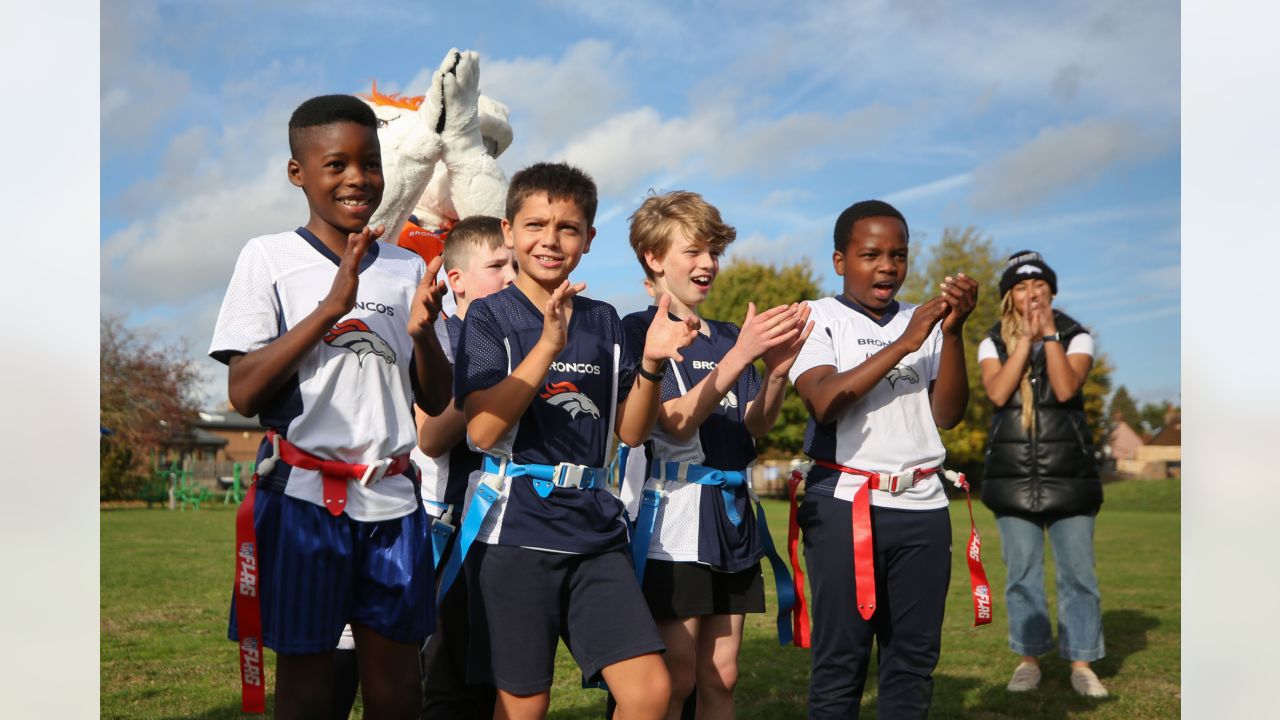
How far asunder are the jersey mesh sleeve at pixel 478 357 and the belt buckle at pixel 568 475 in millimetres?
313

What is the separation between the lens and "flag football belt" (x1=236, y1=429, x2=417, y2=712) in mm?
2844

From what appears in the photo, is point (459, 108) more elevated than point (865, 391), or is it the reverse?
point (459, 108)

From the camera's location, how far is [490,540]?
122 inches

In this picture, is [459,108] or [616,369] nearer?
[616,369]

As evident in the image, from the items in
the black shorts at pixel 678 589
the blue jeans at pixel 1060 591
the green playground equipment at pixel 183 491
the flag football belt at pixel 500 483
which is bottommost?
the green playground equipment at pixel 183 491

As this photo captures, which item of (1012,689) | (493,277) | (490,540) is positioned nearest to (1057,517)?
(1012,689)

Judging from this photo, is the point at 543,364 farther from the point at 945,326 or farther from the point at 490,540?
the point at 945,326

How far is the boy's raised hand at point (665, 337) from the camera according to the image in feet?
10.2

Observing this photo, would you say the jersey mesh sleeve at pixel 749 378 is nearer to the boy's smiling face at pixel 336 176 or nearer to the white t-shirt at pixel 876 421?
the white t-shirt at pixel 876 421

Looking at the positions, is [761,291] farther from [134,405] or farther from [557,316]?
[557,316]

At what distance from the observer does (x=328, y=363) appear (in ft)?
9.56

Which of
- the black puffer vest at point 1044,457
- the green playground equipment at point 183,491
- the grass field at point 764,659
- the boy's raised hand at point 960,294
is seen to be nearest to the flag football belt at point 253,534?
the boy's raised hand at point 960,294

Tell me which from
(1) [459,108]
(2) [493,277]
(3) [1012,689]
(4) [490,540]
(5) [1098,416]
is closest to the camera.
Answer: (4) [490,540]
